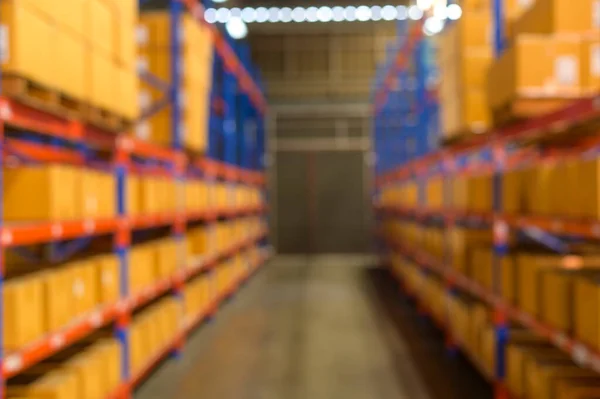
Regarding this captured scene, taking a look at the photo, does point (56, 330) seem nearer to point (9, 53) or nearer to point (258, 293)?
point (9, 53)

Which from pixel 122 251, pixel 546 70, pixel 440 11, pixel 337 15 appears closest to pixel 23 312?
pixel 122 251

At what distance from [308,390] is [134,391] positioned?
137 cm

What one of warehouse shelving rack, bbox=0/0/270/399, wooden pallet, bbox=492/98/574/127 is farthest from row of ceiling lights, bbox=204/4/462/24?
wooden pallet, bbox=492/98/574/127

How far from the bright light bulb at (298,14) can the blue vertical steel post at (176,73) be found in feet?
32.2

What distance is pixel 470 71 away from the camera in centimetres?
525

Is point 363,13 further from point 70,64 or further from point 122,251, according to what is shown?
point 70,64

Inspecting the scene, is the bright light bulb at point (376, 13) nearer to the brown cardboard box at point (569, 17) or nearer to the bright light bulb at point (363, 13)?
the bright light bulb at point (363, 13)

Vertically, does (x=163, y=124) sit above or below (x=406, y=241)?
above

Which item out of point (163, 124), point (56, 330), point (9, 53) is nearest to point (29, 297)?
point (56, 330)

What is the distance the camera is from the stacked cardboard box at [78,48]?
292 cm

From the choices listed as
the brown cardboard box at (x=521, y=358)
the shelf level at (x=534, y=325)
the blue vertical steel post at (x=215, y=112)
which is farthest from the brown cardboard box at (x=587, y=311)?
the blue vertical steel post at (x=215, y=112)

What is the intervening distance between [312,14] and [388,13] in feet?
6.27

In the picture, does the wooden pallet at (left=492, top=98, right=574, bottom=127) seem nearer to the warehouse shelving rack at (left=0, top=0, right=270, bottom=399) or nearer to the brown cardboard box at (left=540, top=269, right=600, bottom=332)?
the brown cardboard box at (left=540, top=269, right=600, bottom=332)

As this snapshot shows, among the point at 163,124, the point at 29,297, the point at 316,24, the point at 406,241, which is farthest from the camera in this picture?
the point at 316,24
